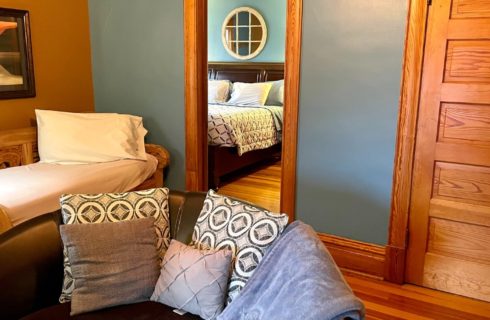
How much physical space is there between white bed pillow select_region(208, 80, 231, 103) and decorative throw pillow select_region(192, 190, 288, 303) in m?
4.20

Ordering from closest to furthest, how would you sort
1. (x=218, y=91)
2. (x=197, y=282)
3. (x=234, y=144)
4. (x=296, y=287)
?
(x=296, y=287) < (x=197, y=282) < (x=234, y=144) < (x=218, y=91)

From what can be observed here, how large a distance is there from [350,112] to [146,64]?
1627 mm

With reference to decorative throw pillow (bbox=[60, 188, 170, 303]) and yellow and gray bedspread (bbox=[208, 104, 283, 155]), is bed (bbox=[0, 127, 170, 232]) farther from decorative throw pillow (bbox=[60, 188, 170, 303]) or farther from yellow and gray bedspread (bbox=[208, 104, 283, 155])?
yellow and gray bedspread (bbox=[208, 104, 283, 155])

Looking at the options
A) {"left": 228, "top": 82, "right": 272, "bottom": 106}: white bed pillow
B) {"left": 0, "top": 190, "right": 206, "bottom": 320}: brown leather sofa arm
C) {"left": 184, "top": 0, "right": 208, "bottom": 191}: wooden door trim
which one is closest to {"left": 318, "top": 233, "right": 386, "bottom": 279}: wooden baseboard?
{"left": 184, "top": 0, "right": 208, "bottom": 191}: wooden door trim

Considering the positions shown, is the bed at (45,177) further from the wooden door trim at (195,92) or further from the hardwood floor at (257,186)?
the hardwood floor at (257,186)

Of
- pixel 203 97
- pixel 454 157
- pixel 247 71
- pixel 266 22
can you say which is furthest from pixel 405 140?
pixel 266 22

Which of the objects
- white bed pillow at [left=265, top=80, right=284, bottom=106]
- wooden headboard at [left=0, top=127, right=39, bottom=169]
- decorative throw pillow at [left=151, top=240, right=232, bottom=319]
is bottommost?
decorative throw pillow at [left=151, top=240, right=232, bottom=319]

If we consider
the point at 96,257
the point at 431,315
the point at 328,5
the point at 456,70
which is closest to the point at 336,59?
the point at 328,5

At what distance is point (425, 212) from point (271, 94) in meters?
3.61

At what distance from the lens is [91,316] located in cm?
161

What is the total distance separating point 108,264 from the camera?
1709 mm

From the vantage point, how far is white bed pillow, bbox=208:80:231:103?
6000mm

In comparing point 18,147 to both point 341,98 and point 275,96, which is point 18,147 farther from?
point 275,96

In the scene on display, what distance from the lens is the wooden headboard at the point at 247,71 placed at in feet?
20.7
